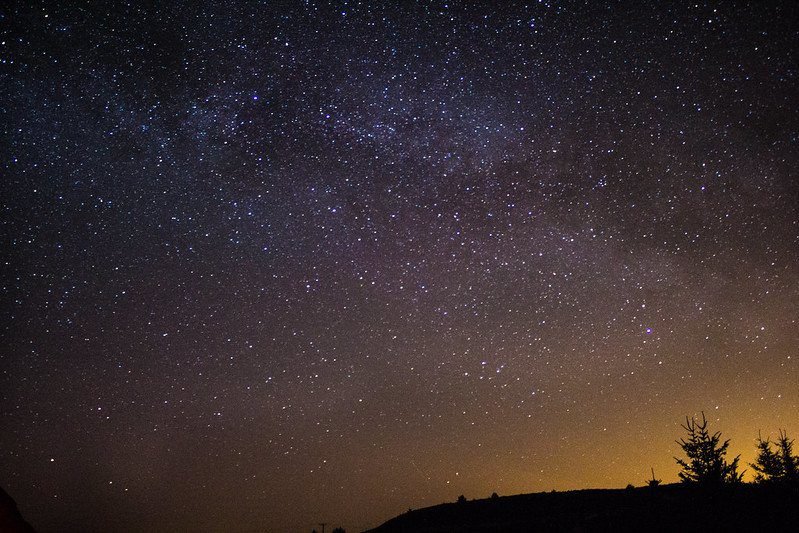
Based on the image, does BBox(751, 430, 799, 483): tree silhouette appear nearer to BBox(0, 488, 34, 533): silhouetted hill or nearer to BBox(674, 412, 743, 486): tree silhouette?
BBox(674, 412, 743, 486): tree silhouette

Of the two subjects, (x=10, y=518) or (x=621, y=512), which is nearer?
(x=10, y=518)

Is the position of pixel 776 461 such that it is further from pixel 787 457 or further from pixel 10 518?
pixel 10 518

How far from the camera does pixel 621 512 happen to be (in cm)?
1688

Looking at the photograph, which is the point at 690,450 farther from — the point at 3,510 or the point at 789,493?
the point at 3,510

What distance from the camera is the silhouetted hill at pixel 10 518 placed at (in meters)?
6.92

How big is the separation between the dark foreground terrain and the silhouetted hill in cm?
1550

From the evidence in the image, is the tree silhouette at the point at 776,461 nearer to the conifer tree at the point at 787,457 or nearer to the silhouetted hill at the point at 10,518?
the conifer tree at the point at 787,457

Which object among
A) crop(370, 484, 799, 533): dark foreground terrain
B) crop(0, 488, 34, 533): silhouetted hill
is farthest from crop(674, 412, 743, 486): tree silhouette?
crop(0, 488, 34, 533): silhouetted hill

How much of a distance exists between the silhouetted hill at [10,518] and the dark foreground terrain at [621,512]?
15.5 metres

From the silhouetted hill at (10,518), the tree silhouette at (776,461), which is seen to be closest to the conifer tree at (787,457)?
the tree silhouette at (776,461)

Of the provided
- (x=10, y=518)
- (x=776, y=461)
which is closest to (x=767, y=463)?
(x=776, y=461)

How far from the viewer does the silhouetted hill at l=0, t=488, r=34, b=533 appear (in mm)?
6918

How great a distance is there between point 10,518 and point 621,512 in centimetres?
1824

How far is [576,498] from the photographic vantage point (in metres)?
22.9
